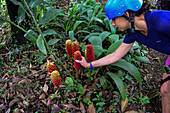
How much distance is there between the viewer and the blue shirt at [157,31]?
4.40ft

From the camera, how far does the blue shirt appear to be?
134 centimetres

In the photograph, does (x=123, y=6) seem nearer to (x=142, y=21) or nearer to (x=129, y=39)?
(x=142, y=21)

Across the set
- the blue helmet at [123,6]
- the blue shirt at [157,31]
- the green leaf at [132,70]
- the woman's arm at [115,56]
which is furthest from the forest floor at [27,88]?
the blue helmet at [123,6]

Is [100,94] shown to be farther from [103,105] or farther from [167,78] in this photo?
[167,78]

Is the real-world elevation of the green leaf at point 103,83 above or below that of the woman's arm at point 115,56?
below

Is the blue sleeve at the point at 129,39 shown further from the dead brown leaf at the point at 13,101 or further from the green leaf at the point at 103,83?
the dead brown leaf at the point at 13,101

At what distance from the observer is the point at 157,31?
142 cm

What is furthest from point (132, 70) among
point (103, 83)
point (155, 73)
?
point (155, 73)

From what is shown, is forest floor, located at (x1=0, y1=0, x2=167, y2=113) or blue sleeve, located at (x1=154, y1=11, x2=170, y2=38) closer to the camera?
blue sleeve, located at (x1=154, y1=11, x2=170, y2=38)

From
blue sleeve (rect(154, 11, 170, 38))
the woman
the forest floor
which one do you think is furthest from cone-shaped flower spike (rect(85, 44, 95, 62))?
the forest floor

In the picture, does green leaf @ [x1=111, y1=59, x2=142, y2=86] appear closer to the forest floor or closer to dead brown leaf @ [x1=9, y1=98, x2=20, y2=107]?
the forest floor

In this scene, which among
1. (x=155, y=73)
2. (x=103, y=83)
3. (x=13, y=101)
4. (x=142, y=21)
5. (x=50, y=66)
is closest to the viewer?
(x=142, y=21)

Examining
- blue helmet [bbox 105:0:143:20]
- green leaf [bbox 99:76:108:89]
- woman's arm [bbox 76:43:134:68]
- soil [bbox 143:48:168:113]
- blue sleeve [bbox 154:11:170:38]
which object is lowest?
soil [bbox 143:48:168:113]

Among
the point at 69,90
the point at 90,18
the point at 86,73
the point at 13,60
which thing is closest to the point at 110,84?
the point at 86,73
